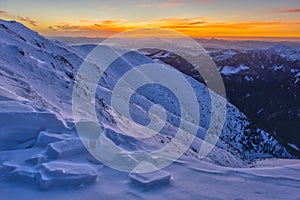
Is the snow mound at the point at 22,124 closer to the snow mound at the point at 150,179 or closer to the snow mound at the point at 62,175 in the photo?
the snow mound at the point at 62,175

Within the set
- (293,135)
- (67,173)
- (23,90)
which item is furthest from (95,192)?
(293,135)

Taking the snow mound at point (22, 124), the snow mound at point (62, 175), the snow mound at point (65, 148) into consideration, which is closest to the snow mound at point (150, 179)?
the snow mound at point (62, 175)

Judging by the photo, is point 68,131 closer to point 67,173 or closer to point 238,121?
point 67,173

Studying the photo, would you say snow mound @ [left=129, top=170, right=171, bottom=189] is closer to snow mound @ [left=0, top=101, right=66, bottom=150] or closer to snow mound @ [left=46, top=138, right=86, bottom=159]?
snow mound @ [left=46, top=138, right=86, bottom=159]

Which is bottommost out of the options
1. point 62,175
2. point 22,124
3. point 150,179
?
point 150,179

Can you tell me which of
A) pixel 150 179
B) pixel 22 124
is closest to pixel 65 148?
pixel 22 124

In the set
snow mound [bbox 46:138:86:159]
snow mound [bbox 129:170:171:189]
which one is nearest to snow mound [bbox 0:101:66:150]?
snow mound [bbox 46:138:86:159]

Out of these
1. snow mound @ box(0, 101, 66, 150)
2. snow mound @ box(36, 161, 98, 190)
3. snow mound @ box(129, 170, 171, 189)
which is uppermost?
snow mound @ box(0, 101, 66, 150)

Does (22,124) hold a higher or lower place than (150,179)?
higher

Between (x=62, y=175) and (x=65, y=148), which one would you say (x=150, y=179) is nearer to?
(x=62, y=175)

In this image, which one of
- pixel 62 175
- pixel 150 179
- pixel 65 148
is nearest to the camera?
pixel 62 175

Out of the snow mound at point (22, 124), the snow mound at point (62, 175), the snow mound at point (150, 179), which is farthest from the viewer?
the snow mound at point (22, 124)

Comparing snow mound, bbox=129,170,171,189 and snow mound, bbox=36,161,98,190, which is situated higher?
snow mound, bbox=36,161,98,190

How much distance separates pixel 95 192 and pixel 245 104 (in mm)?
173741
